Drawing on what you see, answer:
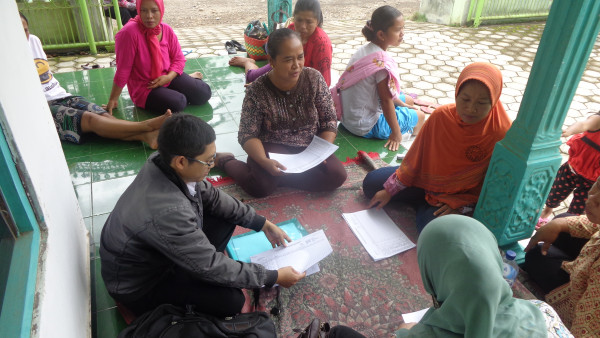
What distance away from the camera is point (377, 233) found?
242cm

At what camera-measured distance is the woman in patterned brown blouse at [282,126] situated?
2.57 m

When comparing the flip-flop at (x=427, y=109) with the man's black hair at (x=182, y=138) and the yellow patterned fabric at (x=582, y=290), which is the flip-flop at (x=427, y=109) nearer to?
the yellow patterned fabric at (x=582, y=290)

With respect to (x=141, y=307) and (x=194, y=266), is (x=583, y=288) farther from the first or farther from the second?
(x=141, y=307)

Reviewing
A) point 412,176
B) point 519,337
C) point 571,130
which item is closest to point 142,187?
point 519,337

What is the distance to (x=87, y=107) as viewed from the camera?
327cm

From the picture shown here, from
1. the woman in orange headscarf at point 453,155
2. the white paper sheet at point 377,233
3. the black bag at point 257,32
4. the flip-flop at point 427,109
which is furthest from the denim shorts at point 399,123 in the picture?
the black bag at point 257,32

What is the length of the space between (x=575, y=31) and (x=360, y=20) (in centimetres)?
692

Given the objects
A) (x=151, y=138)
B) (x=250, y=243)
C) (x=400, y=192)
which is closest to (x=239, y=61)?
(x=151, y=138)

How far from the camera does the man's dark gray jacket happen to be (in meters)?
1.55

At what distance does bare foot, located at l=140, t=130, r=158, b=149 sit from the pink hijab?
707 mm

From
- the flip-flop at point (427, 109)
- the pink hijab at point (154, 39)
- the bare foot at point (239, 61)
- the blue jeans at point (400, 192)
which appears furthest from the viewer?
the bare foot at point (239, 61)

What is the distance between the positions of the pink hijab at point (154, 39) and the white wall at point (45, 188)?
1.79 m

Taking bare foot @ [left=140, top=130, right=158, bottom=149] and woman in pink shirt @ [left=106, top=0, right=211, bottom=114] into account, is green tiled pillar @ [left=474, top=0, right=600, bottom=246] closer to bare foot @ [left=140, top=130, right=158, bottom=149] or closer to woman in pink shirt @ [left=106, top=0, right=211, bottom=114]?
bare foot @ [left=140, top=130, right=158, bottom=149]

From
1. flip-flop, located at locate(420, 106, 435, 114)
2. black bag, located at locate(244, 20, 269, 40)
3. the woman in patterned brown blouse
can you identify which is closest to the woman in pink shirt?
the woman in patterned brown blouse
